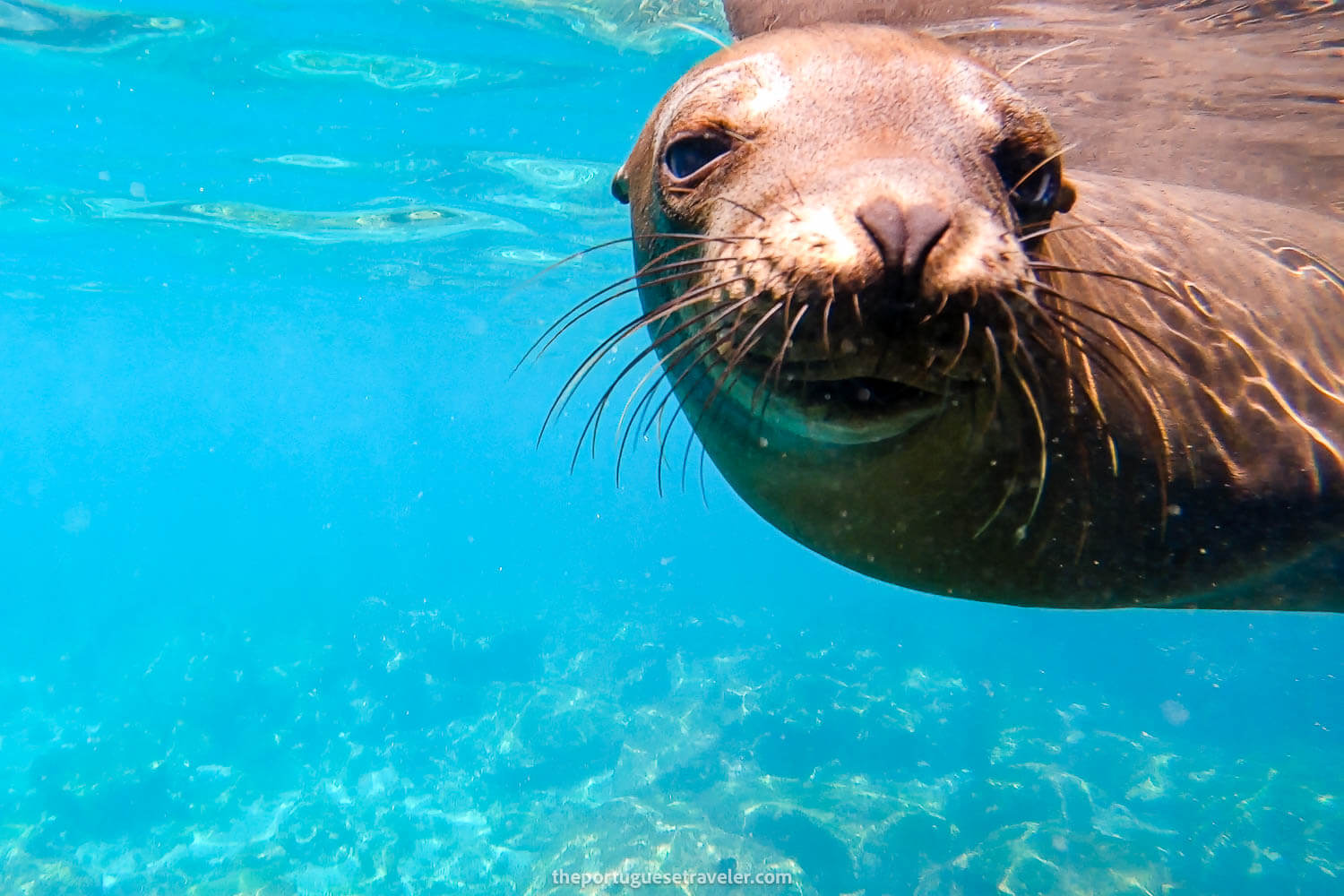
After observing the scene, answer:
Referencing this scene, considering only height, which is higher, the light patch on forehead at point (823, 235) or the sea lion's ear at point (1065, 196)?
the light patch on forehead at point (823, 235)

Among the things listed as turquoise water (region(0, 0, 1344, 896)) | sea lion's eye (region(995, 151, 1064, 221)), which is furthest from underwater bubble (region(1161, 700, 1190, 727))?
sea lion's eye (region(995, 151, 1064, 221))

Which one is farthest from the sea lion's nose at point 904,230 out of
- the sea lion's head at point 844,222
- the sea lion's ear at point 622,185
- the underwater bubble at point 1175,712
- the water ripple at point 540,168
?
the underwater bubble at point 1175,712

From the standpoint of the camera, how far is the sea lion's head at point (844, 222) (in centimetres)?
132

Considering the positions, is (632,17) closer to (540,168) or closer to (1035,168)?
(540,168)

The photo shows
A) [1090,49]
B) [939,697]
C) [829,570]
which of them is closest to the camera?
[1090,49]

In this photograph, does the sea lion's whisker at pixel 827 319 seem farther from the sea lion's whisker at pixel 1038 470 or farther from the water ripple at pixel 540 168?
the water ripple at pixel 540 168

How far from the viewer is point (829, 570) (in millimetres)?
35062

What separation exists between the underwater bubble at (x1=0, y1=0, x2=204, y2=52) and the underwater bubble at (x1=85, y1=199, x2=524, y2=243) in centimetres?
701

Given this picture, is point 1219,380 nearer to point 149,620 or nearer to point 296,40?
point 296,40

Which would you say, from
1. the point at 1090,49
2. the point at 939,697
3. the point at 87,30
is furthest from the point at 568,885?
the point at 87,30

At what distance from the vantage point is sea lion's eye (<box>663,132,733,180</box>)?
1.87 m

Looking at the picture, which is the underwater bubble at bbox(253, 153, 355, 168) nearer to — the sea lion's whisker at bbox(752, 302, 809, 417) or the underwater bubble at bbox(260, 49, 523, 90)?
the underwater bubble at bbox(260, 49, 523, 90)

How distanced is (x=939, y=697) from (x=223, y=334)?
33702 mm

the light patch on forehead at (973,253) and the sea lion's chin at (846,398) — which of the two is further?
the sea lion's chin at (846,398)
